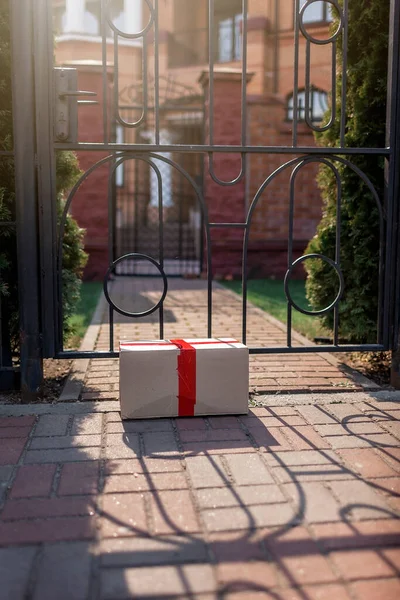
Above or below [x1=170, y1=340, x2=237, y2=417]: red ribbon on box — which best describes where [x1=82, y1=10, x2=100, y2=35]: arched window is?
above

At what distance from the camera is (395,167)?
3.51 m

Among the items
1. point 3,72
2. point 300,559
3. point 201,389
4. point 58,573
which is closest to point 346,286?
point 201,389

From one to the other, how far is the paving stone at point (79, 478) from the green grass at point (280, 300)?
249 cm

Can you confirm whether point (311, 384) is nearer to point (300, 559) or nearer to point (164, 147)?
point (164, 147)

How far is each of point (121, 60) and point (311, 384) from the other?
17.0 metres

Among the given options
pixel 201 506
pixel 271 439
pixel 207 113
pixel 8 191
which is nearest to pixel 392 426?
pixel 271 439

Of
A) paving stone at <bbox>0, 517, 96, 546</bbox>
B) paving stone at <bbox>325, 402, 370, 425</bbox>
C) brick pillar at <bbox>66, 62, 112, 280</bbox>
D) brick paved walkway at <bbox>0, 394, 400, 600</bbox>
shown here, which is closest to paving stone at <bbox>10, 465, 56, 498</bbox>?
brick paved walkway at <bbox>0, 394, 400, 600</bbox>

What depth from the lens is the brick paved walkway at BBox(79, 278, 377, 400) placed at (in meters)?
3.68

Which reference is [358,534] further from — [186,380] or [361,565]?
[186,380]

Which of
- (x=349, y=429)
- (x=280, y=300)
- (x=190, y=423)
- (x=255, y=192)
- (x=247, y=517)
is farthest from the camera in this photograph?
(x=255, y=192)

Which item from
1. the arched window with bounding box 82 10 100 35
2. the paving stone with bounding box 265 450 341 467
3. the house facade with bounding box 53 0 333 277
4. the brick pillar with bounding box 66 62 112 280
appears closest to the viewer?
the paving stone with bounding box 265 450 341 467

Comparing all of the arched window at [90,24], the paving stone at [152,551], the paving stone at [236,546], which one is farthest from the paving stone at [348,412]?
the arched window at [90,24]

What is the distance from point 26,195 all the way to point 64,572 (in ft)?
6.46

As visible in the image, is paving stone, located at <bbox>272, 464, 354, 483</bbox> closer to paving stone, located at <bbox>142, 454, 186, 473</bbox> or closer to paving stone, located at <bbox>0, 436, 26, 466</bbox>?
paving stone, located at <bbox>142, 454, 186, 473</bbox>
